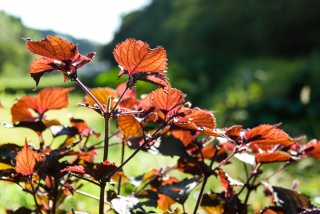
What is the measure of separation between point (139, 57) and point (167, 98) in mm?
96

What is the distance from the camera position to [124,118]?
72cm

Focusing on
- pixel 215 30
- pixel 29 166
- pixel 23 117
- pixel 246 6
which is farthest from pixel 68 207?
pixel 215 30

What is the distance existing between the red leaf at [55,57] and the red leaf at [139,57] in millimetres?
55

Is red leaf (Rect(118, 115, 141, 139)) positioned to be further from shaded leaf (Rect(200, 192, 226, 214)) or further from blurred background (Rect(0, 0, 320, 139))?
blurred background (Rect(0, 0, 320, 139))

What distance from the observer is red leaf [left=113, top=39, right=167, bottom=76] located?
0.66 m

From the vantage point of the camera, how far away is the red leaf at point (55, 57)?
2.14ft

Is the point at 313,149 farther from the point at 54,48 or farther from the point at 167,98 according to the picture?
the point at 54,48

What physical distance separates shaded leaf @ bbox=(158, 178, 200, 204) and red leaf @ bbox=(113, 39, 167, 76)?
261 mm

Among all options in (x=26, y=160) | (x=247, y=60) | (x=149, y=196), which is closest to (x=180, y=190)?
(x=149, y=196)

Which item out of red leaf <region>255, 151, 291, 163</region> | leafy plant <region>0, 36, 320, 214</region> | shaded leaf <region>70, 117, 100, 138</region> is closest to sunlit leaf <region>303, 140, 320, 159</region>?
leafy plant <region>0, 36, 320, 214</region>

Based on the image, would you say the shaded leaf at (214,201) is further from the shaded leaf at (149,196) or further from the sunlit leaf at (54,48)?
the sunlit leaf at (54,48)

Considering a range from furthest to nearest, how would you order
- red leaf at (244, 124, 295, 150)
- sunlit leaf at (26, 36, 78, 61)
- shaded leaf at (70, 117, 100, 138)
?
shaded leaf at (70, 117, 100, 138) < red leaf at (244, 124, 295, 150) < sunlit leaf at (26, 36, 78, 61)

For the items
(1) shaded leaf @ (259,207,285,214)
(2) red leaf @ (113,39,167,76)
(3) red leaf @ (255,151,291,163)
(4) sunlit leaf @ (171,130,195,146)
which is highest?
(2) red leaf @ (113,39,167,76)

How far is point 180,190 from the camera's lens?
828mm
